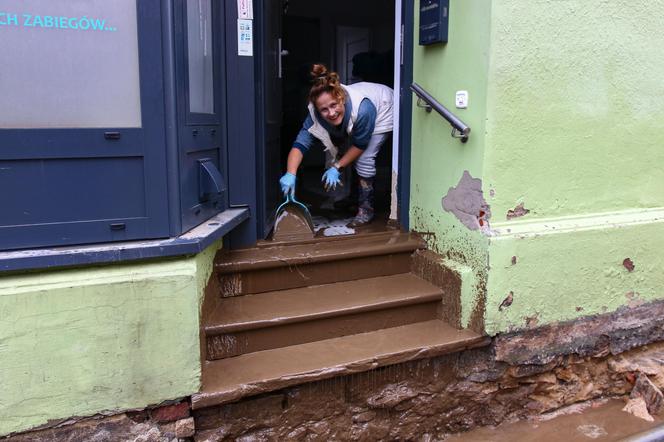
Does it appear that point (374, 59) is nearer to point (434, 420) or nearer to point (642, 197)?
point (642, 197)

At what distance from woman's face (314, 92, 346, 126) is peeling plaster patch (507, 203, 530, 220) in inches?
53.8

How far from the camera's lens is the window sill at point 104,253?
7.38 ft

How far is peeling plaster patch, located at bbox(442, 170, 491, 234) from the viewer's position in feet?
10.3

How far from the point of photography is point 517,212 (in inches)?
127

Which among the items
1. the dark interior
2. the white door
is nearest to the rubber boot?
the dark interior

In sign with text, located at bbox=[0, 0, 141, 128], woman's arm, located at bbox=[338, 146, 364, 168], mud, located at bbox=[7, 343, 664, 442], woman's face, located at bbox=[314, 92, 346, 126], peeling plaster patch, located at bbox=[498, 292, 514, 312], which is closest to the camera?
sign with text, located at bbox=[0, 0, 141, 128]

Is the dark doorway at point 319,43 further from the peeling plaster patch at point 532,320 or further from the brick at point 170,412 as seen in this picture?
the brick at point 170,412

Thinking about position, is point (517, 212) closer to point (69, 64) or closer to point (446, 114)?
point (446, 114)

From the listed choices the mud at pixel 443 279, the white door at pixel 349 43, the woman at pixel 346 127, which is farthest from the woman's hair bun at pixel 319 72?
the white door at pixel 349 43

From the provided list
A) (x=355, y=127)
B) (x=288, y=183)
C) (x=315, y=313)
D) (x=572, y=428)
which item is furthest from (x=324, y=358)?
(x=355, y=127)

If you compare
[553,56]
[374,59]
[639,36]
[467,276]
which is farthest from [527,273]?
[374,59]

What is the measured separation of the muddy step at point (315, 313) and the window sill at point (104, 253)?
54cm

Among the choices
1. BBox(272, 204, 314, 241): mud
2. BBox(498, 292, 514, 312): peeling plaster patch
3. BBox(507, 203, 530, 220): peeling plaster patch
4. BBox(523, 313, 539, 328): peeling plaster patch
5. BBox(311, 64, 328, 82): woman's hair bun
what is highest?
BBox(311, 64, 328, 82): woman's hair bun

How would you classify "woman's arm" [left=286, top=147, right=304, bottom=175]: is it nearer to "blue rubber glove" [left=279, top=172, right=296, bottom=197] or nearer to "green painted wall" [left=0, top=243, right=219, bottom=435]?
"blue rubber glove" [left=279, top=172, right=296, bottom=197]
